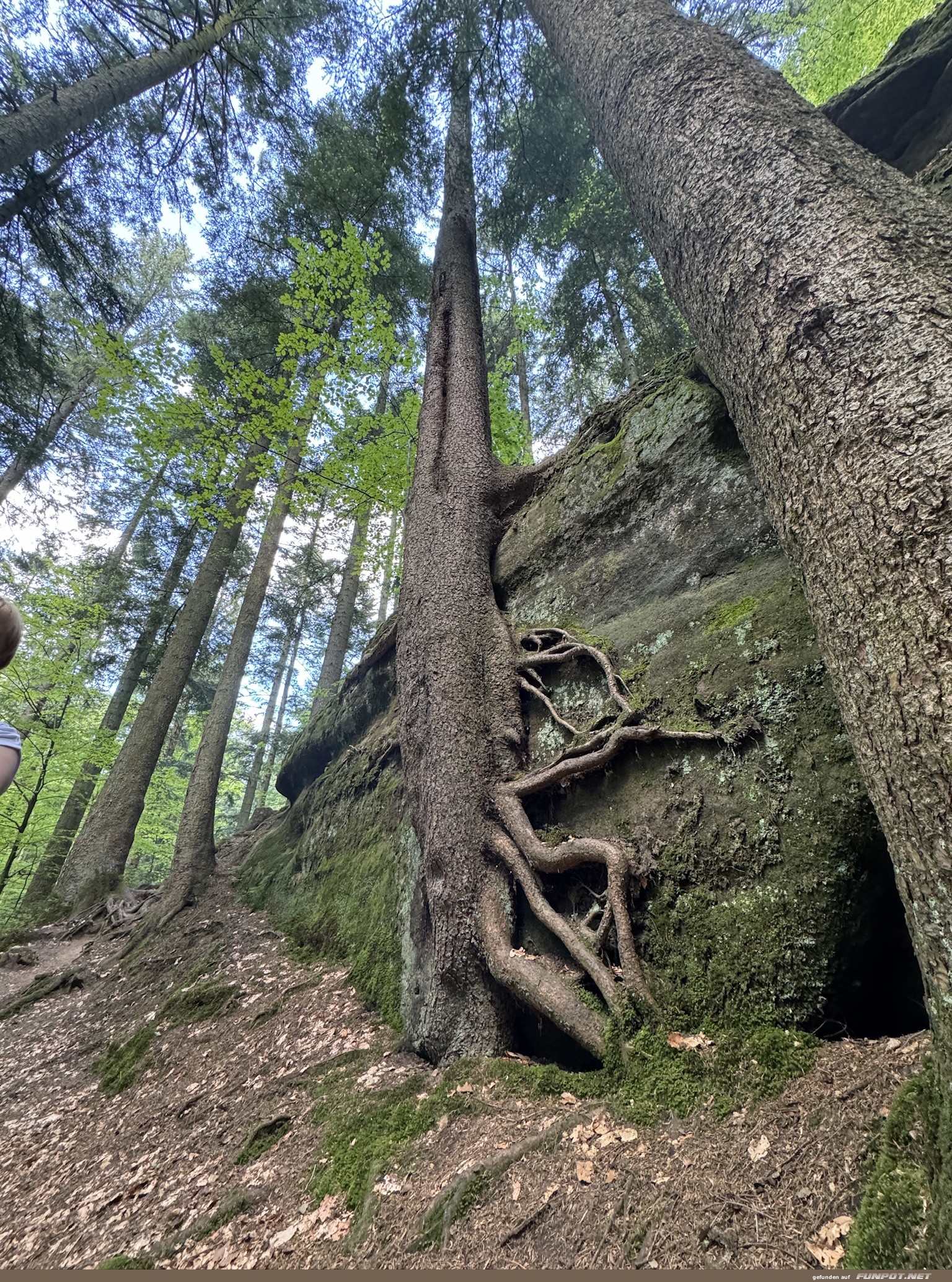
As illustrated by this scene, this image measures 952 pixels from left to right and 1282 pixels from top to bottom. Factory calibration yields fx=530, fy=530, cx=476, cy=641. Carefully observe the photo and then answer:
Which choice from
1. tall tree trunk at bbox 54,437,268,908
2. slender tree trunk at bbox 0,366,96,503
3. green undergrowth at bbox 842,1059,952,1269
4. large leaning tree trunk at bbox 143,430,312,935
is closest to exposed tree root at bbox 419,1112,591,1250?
green undergrowth at bbox 842,1059,952,1269

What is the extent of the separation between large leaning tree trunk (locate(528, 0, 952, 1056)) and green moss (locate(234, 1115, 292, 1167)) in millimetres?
2893

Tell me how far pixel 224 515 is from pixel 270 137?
7.89 meters

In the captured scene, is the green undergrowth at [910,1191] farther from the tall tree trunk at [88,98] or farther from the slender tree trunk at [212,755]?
the tall tree trunk at [88,98]

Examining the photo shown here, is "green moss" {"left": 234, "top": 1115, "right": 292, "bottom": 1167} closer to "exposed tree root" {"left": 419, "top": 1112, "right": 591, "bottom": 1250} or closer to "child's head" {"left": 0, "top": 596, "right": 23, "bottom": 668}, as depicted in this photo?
"exposed tree root" {"left": 419, "top": 1112, "right": 591, "bottom": 1250}

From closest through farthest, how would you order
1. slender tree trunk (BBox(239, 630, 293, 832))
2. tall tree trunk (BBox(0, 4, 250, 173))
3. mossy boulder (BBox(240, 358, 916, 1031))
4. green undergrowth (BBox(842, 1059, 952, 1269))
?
1. green undergrowth (BBox(842, 1059, 952, 1269))
2. mossy boulder (BBox(240, 358, 916, 1031))
3. tall tree trunk (BBox(0, 4, 250, 173))
4. slender tree trunk (BBox(239, 630, 293, 832))

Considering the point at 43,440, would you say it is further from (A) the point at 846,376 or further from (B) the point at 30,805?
(A) the point at 846,376

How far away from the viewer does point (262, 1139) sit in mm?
2654

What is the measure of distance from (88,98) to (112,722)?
12.2 m

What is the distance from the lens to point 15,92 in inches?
231

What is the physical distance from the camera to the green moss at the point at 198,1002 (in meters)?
4.32

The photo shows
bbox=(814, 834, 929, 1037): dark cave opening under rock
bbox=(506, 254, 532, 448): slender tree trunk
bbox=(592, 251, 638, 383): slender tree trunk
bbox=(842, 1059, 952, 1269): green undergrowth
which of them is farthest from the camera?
bbox=(506, 254, 532, 448): slender tree trunk

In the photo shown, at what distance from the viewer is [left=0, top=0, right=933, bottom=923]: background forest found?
7438mm

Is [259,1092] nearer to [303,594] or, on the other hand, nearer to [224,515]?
[224,515]

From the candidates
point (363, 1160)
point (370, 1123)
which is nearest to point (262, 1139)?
point (370, 1123)
